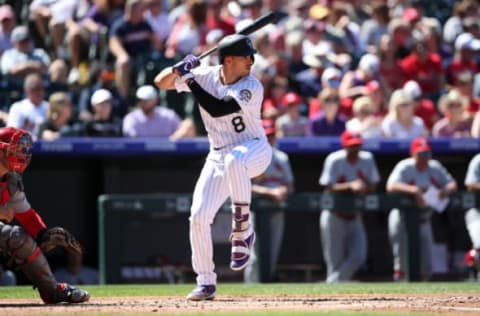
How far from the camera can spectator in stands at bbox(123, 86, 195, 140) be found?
41.0ft

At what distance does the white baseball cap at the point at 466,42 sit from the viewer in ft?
48.1

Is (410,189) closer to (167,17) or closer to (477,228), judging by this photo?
(477,228)

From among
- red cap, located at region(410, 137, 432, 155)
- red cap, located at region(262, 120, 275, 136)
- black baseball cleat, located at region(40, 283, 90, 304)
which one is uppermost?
A: red cap, located at region(262, 120, 275, 136)

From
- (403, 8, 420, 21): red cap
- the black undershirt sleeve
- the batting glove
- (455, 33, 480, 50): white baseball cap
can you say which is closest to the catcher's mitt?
the black undershirt sleeve

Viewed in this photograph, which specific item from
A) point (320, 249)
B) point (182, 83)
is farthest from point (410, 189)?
point (182, 83)

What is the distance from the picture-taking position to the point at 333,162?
A: 12461mm

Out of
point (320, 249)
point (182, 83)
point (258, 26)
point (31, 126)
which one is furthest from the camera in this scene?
point (320, 249)

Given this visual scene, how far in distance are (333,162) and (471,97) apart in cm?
236

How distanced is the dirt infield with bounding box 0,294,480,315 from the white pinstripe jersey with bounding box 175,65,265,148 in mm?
1082

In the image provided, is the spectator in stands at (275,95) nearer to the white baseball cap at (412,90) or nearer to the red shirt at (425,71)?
the white baseball cap at (412,90)

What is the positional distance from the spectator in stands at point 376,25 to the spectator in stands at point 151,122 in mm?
3324

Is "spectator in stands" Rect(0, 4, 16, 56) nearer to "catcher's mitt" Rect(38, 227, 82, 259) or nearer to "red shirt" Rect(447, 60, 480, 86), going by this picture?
"red shirt" Rect(447, 60, 480, 86)

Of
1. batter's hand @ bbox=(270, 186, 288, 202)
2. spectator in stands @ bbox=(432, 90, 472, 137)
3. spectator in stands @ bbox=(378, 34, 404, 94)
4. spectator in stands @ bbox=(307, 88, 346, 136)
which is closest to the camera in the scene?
batter's hand @ bbox=(270, 186, 288, 202)

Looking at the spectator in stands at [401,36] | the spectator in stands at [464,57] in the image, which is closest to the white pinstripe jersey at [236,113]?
the spectator in stands at [401,36]
